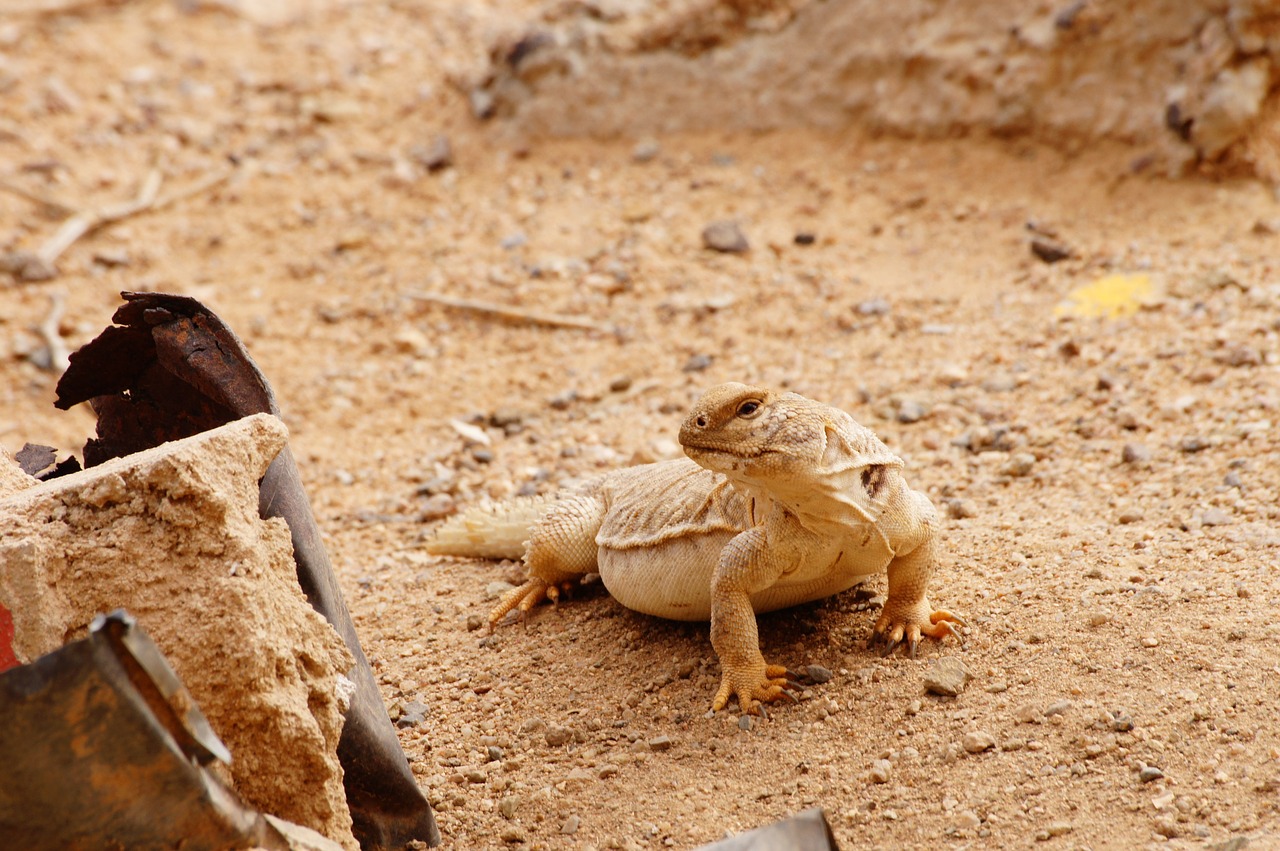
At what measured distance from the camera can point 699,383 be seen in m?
7.24

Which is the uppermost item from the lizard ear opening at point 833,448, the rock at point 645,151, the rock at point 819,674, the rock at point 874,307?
the rock at point 645,151

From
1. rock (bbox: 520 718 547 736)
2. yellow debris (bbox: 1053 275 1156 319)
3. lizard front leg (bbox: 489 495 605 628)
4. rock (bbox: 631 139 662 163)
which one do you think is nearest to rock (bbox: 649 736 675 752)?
rock (bbox: 520 718 547 736)

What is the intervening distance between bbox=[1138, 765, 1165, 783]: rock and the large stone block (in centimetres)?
214

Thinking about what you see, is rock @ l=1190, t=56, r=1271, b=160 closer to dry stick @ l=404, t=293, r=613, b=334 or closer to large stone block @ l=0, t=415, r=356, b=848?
dry stick @ l=404, t=293, r=613, b=334

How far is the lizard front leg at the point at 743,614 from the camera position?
387 centimetres

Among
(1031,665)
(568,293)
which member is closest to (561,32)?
(568,293)

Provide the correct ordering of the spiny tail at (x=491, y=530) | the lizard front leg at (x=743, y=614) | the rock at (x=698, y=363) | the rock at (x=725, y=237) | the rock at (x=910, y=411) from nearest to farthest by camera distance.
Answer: the lizard front leg at (x=743, y=614), the spiny tail at (x=491, y=530), the rock at (x=910, y=411), the rock at (x=698, y=363), the rock at (x=725, y=237)

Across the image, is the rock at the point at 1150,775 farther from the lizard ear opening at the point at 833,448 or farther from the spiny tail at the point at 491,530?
the spiny tail at the point at 491,530

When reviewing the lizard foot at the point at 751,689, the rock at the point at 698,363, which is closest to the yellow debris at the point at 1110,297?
the rock at the point at 698,363

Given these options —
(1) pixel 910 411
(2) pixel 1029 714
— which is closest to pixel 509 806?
(2) pixel 1029 714

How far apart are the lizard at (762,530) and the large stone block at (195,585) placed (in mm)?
Answer: 1395

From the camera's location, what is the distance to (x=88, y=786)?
7.63 ft

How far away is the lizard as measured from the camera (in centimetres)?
364

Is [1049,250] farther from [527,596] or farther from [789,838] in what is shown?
[789,838]
